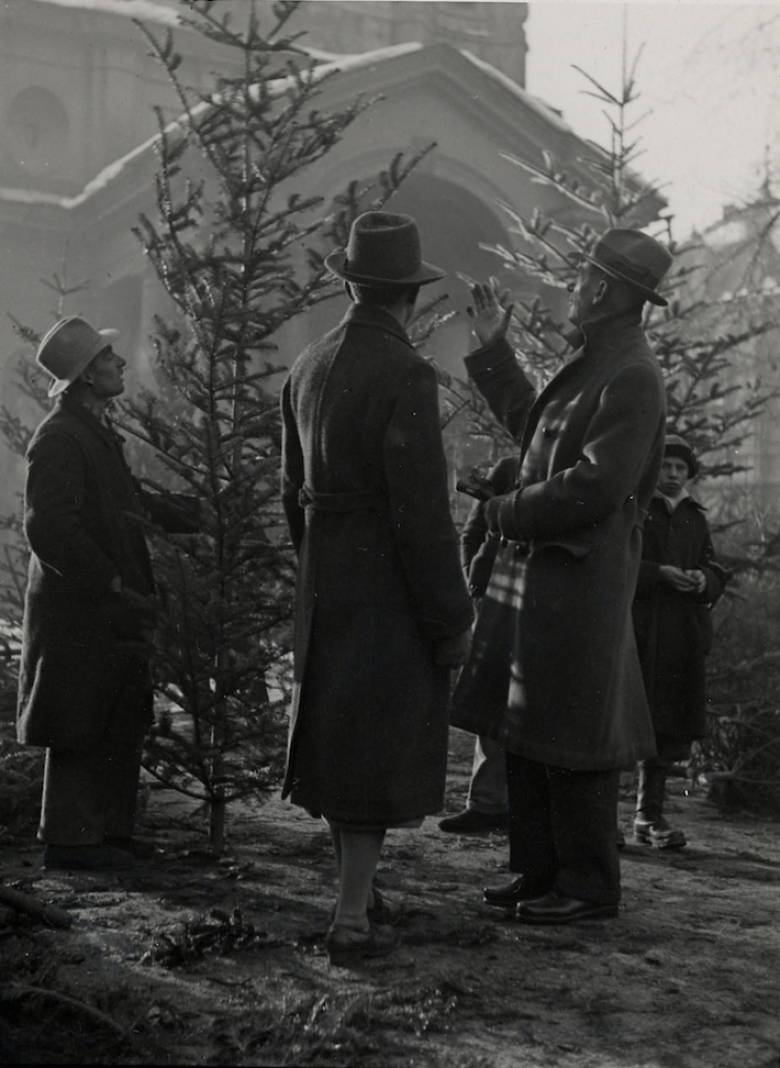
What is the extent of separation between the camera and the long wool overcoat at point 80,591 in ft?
18.3

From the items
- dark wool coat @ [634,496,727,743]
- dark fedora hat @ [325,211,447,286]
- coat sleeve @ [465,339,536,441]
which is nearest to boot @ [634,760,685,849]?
dark wool coat @ [634,496,727,743]

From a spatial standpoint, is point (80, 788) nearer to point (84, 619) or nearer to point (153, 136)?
point (84, 619)

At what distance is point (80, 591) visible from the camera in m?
5.69

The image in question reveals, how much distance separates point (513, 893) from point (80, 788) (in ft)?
6.13

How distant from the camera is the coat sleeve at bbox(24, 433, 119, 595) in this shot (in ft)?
18.2

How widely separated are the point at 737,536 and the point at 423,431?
11139 mm

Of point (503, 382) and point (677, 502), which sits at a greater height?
point (503, 382)

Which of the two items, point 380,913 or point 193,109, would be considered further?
point 193,109

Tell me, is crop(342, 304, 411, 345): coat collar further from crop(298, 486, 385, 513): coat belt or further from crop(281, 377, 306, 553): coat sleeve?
crop(298, 486, 385, 513): coat belt

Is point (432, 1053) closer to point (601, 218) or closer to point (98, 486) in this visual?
point (98, 486)

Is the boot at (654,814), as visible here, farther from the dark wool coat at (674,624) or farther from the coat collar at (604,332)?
the coat collar at (604,332)

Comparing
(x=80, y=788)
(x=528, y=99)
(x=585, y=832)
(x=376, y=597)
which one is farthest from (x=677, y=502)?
(x=528, y=99)

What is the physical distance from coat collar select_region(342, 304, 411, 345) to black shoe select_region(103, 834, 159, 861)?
8.65ft

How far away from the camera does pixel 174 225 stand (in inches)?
235
